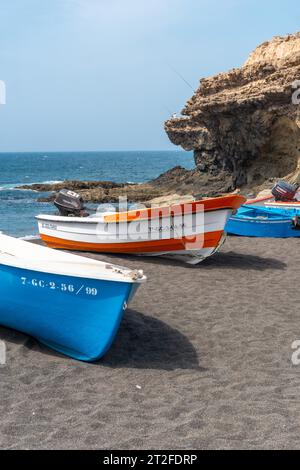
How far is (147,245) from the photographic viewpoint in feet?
41.0

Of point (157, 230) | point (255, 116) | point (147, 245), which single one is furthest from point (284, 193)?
point (255, 116)

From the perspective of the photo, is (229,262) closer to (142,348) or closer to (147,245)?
(147,245)

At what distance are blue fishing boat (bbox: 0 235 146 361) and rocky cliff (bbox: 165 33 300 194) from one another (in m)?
22.9

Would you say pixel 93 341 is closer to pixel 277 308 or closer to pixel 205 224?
pixel 277 308

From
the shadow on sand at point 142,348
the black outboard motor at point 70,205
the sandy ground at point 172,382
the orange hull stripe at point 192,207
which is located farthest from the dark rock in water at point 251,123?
the shadow on sand at point 142,348

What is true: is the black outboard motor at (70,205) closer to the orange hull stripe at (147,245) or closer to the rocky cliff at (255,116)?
the orange hull stripe at (147,245)

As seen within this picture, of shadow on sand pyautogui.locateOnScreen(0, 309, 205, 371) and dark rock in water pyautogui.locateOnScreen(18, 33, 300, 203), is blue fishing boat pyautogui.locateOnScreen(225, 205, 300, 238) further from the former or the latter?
dark rock in water pyautogui.locateOnScreen(18, 33, 300, 203)

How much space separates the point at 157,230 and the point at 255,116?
19.3 meters

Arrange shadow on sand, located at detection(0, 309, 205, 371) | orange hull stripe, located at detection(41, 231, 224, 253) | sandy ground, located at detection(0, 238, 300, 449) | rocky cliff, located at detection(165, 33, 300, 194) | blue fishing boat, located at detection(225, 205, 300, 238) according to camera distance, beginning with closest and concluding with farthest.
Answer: sandy ground, located at detection(0, 238, 300, 449) < shadow on sand, located at detection(0, 309, 205, 371) < orange hull stripe, located at detection(41, 231, 224, 253) < blue fishing boat, located at detection(225, 205, 300, 238) < rocky cliff, located at detection(165, 33, 300, 194)

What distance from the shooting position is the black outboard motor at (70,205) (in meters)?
14.0

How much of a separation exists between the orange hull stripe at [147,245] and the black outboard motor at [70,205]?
0.81 meters

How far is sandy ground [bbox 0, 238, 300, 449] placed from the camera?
4.76 m

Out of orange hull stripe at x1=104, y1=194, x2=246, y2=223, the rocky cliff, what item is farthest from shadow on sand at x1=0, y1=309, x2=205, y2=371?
the rocky cliff
